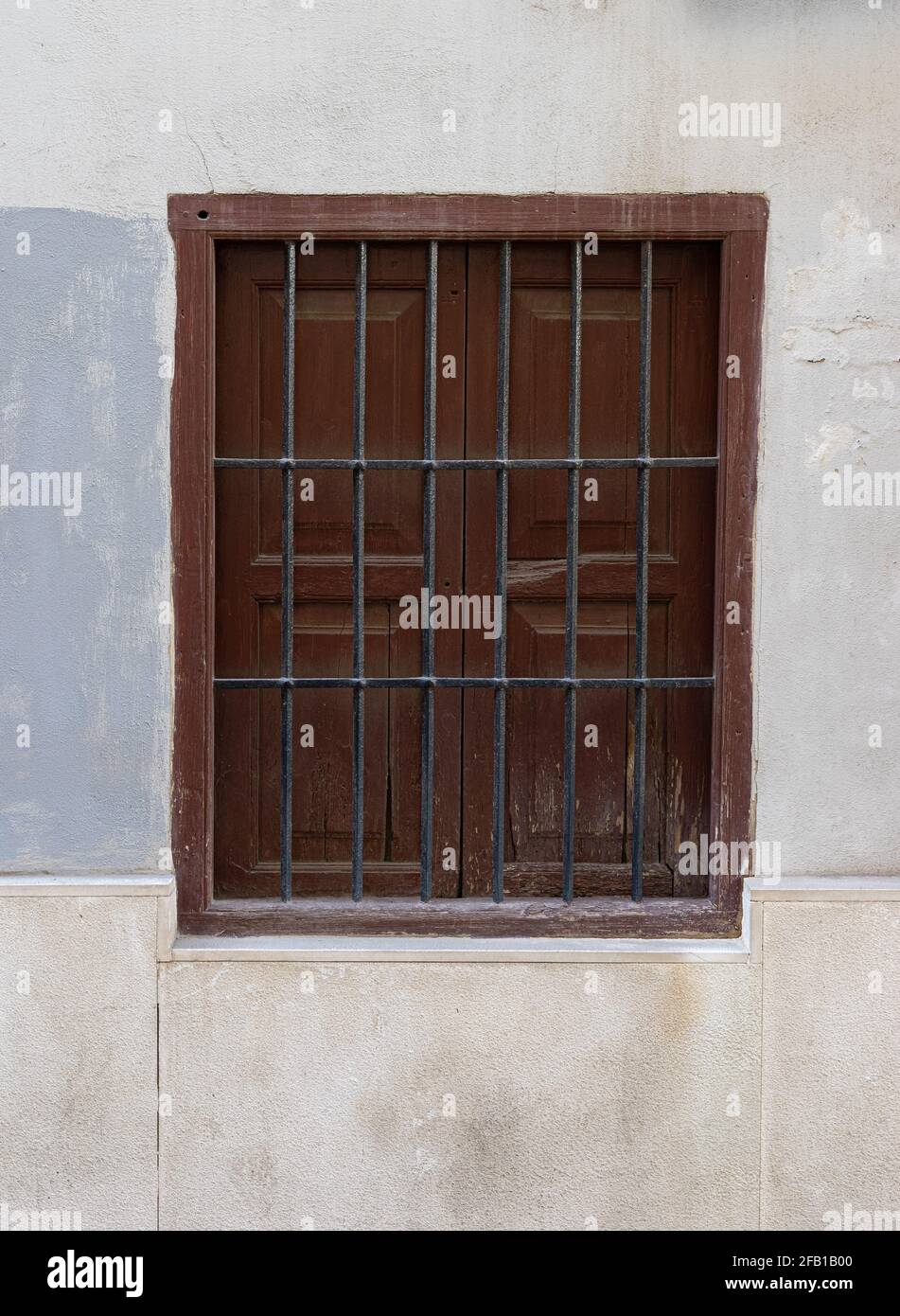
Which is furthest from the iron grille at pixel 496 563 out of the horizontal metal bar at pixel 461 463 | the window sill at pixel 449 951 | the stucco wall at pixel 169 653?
the stucco wall at pixel 169 653

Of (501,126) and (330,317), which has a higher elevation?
(501,126)

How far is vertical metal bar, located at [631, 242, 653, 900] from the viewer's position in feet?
10.2

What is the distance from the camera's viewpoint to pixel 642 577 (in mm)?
3143

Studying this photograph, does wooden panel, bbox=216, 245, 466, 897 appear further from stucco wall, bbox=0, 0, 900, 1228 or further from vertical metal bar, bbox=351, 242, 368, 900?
stucco wall, bbox=0, 0, 900, 1228

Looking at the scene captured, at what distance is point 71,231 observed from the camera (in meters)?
3.02

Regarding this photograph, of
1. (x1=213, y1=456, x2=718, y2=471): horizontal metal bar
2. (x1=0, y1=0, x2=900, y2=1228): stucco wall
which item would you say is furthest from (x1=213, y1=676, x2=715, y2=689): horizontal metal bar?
(x1=213, y1=456, x2=718, y2=471): horizontal metal bar

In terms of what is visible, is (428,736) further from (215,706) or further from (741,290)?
(741,290)

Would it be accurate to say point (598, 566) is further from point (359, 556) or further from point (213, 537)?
point (213, 537)

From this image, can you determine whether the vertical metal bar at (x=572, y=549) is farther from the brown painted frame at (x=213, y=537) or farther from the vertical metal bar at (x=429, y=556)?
the vertical metal bar at (x=429, y=556)

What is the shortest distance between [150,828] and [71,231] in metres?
1.56

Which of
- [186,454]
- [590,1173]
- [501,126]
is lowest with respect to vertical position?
[590,1173]

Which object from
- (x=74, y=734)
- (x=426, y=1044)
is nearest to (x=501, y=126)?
(x=74, y=734)

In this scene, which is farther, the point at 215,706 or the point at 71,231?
the point at 215,706

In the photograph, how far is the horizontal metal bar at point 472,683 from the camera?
312 centimetres
